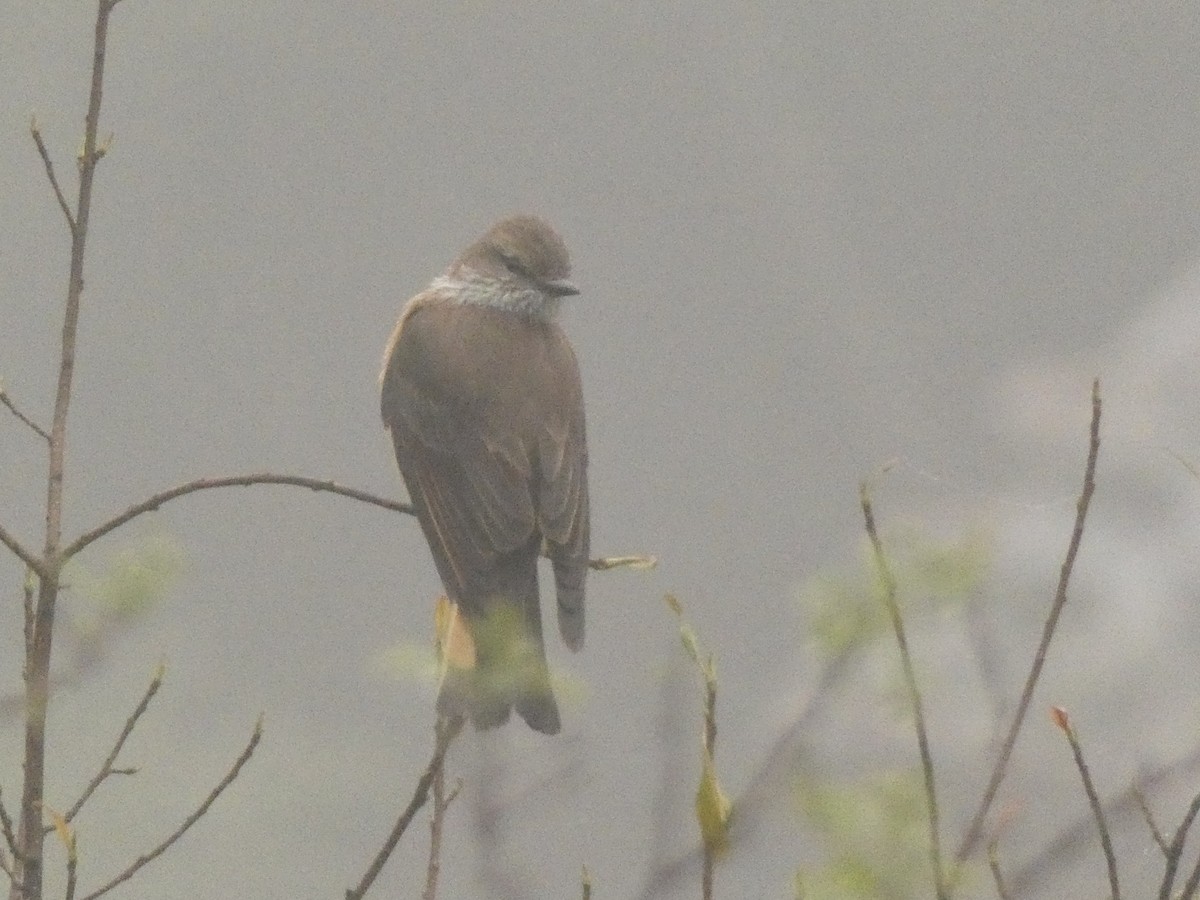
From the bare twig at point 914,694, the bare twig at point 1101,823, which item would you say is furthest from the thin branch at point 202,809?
the bare twig at point 1101,823

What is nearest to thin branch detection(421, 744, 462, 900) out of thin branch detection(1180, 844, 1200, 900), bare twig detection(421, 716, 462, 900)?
bare twig detection(421, 716, 462, 900)

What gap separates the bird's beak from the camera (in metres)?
4.70

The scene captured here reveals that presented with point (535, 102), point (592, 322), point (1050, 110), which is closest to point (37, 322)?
point (592, 322)

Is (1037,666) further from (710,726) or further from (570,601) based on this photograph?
(570,601)

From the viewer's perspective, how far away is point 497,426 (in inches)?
164

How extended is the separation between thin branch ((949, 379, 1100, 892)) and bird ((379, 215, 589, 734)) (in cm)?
128

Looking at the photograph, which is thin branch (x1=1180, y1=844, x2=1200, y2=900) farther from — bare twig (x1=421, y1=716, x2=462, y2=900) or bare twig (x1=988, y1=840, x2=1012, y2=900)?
bare twig (x1=421, y1=716, x2=462, y2=900)

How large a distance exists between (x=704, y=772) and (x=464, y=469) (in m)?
2.10

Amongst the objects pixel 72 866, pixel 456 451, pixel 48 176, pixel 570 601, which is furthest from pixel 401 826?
pixel 456 451

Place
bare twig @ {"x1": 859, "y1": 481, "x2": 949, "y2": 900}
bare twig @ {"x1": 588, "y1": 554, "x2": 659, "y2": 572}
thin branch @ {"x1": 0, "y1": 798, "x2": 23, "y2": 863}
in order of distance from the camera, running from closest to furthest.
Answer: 1. bare twig @ {"x1": 859, "y1": 481, "x2": 949, "y2": 900}
2. thin branch @ {"x1": 0, "y1": 798, "x2": 23, "y2": 863}
3. bare twig @ {"x1": 588, "y1": 554, "x2": 659, "y2": 572}

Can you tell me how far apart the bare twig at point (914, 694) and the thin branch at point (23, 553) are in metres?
0.92

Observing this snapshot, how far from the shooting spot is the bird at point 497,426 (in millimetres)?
3801

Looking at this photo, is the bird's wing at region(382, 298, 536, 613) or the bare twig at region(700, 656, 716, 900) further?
the bird's wing at region(382, 298, 536, 613)

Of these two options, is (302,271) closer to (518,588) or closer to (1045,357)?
(1045,357)
